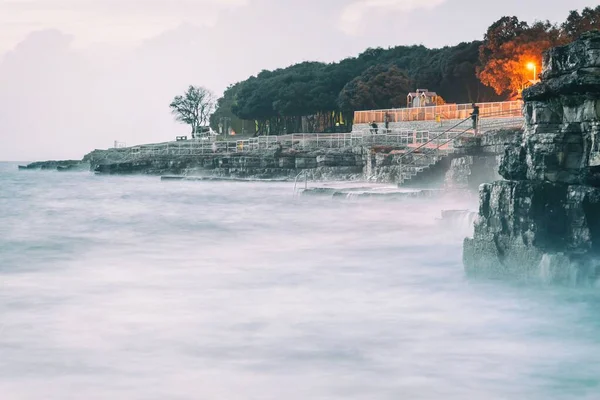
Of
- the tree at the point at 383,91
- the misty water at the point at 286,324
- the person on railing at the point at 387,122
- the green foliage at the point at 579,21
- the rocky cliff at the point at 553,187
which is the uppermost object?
the green foliage at the point at 579,21

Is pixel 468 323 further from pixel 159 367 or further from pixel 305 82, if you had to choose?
pixel 305 82

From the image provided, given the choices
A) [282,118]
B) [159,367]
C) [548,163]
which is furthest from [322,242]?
[282,118]

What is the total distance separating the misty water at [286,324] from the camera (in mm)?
8523

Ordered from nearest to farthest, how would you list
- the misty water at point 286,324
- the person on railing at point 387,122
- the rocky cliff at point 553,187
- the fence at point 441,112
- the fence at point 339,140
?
1. the misty water at point 286,324
2. the rocky cliff at point 553,187
3. the fence at point 339,140
4. the fence at point 441,112
5. the person on railing at point 387,122

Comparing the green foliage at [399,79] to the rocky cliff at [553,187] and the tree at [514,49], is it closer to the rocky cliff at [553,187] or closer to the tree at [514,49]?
the tree at [514,49]

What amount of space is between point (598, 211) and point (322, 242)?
32.6 ft

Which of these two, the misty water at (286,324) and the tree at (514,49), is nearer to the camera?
the misty water at (286,324)

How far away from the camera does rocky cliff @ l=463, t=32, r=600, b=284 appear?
37.1 feet

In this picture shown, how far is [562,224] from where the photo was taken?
459 inches

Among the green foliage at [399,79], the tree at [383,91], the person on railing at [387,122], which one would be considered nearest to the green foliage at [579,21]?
the green foliage at [399,79]

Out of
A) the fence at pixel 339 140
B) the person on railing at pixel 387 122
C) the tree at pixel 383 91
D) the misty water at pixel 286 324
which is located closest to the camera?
the misty water at pixel 286 324

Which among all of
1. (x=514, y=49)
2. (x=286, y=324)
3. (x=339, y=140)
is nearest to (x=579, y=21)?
(x=514, y=49)

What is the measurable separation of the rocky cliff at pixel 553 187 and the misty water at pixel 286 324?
1.26 ft

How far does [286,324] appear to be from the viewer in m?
11.0
